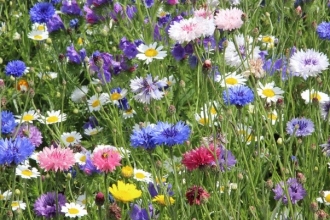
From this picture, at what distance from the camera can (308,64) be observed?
183cm

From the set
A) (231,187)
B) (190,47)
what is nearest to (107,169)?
(231,187)

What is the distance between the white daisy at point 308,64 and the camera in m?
1.81

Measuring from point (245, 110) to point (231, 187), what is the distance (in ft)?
1.57

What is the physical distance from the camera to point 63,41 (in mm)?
2799

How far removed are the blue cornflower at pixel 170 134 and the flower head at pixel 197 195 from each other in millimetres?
102

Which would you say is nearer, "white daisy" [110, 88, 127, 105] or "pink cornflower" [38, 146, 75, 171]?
"pink cornflower" [38, 146, 75, 171]

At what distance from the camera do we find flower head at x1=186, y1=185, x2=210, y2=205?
141 cm

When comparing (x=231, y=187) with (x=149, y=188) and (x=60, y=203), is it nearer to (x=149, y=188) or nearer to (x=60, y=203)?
(x=149, y=188)

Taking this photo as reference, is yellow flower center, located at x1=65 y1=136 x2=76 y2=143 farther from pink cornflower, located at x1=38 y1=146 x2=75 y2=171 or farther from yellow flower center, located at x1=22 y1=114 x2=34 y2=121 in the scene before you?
pink cornflower, located at x1=38 y1=146 x2=75 y2=171

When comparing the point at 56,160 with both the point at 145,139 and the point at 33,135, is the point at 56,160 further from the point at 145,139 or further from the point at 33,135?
the point at 33,135

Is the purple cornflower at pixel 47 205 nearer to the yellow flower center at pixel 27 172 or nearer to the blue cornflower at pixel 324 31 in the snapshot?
the yellow flower center at pixel 27 172

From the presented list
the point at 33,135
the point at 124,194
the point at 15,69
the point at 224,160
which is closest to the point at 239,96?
the point at 224,160

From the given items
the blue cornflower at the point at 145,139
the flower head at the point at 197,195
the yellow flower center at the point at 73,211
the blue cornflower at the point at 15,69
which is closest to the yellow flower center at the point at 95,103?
the blue cornflower at the point at 15,69

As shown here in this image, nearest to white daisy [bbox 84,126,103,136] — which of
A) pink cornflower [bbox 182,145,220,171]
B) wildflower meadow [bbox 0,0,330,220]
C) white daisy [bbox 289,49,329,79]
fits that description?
wildflower meadow [bbox 0,0,330,220]
